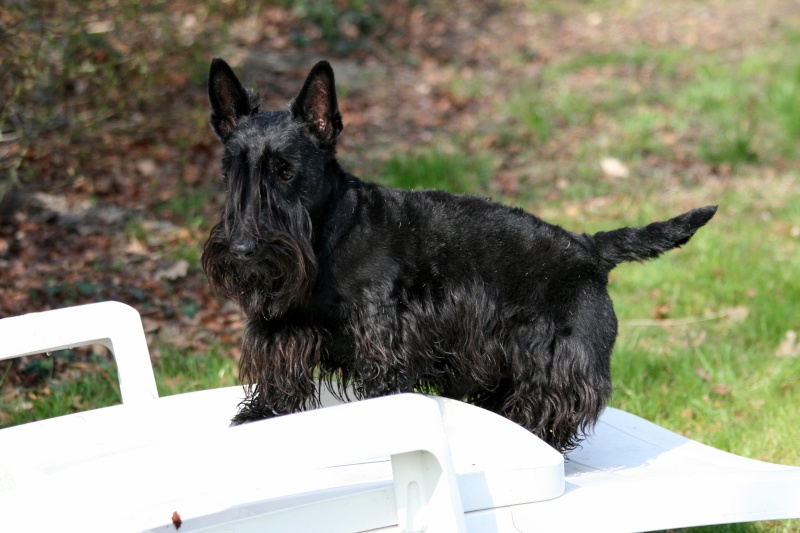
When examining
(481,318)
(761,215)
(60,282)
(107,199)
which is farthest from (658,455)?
(107,199)

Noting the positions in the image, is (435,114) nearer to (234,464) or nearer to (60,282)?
(60,282)

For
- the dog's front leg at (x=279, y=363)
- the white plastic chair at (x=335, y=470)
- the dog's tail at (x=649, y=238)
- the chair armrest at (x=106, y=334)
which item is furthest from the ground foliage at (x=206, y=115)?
the dog's tail at (x=649, y=238)

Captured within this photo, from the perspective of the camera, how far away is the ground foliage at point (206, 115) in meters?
5.11

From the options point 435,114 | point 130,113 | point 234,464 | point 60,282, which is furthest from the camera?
point 435,114

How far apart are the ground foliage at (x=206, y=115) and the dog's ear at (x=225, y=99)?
207 cm

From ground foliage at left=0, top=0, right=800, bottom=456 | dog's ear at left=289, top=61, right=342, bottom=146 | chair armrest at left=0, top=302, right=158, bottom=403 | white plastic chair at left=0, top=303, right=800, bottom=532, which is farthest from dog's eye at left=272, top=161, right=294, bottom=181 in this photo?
ground foliage at left=0, top=0, right=800, bottom=456

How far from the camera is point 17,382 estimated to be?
4.18 m

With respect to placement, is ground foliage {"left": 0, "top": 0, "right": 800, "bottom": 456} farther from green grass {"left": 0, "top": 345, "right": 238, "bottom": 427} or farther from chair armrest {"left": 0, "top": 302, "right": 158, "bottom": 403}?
chair armrest {"left": 0, "top": 302, "right": 158, "bottom": 403}

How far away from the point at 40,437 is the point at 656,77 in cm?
765

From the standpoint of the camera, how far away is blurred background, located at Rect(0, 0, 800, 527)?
4.41 m

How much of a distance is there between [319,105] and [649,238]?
1.13 metres

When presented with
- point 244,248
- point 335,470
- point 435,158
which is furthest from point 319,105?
point 435,158

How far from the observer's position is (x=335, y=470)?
2742mm

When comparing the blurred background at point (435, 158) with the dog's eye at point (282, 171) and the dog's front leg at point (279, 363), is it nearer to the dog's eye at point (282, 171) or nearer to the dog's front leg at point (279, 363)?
the dog's front leg at point (279, 363)
